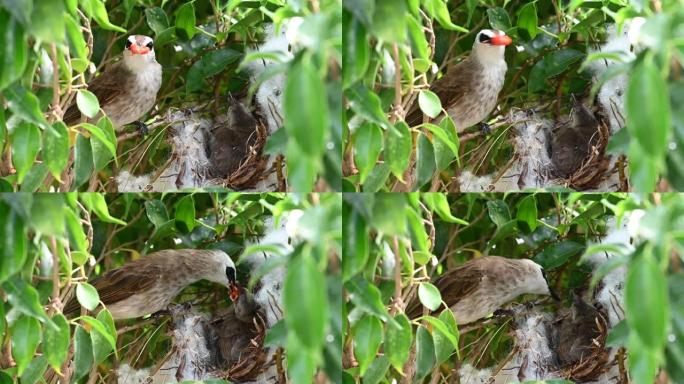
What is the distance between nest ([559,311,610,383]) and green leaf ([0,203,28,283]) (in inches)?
45.5

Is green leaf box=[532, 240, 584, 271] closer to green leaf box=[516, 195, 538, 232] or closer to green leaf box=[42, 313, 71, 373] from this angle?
green leaf box=[516, 195, 538, 232]

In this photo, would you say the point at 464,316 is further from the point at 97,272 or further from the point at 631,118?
the point at 97,272

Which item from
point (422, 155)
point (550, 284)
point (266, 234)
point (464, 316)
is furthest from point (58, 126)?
point (550, 284)

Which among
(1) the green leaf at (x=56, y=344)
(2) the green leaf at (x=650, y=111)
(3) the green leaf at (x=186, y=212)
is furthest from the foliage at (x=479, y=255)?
(1) the green leaf at (x=56, y=344)

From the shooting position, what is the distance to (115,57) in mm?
1948

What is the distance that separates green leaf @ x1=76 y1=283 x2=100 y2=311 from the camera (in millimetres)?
1895

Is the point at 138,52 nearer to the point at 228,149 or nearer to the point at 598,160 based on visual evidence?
the point at 228,149

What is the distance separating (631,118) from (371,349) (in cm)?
70

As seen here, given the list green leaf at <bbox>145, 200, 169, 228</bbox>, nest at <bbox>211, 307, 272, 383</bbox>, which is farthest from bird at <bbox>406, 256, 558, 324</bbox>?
green leaf at <bbox>145, 200, 169, 228</bbox>

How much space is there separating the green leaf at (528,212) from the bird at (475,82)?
18 cm

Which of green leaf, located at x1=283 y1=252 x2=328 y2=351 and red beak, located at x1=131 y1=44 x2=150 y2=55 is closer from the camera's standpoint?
green leaf, located at x1=283 y1=252 x2=328 y2=351

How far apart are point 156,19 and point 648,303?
1.17 m

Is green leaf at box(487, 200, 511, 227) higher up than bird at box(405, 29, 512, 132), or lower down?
lower down

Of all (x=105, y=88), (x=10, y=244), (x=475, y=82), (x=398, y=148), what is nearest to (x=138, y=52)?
(x=105, y=88)
